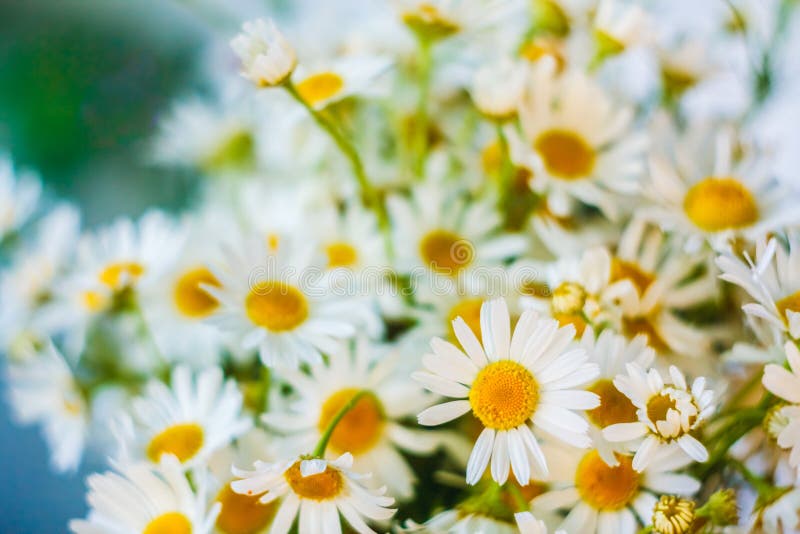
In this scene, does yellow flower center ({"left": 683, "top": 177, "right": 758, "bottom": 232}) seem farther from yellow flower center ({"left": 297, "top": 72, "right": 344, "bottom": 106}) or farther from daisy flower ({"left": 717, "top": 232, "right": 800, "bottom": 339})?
yellow flower center ({"left": 297, "top": 72, "right": 344, "bottom": 106})

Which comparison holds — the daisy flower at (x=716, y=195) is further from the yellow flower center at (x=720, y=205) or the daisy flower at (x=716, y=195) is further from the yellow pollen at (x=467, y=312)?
the yellow pollen at (x=467, y=312)

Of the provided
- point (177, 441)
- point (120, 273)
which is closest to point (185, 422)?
point (177, 441)

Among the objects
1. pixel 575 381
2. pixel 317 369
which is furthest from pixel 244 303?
pixel 575 381

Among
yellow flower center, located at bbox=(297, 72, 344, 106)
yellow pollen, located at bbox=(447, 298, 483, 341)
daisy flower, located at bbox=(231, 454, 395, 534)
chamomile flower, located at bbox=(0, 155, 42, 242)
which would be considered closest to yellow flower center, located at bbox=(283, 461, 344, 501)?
daisy flower, located at bbox=(231, 454, 395, 534)

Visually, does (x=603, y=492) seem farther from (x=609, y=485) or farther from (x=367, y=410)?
(x=367, y=410)

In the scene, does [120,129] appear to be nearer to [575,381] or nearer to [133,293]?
[133,293]
